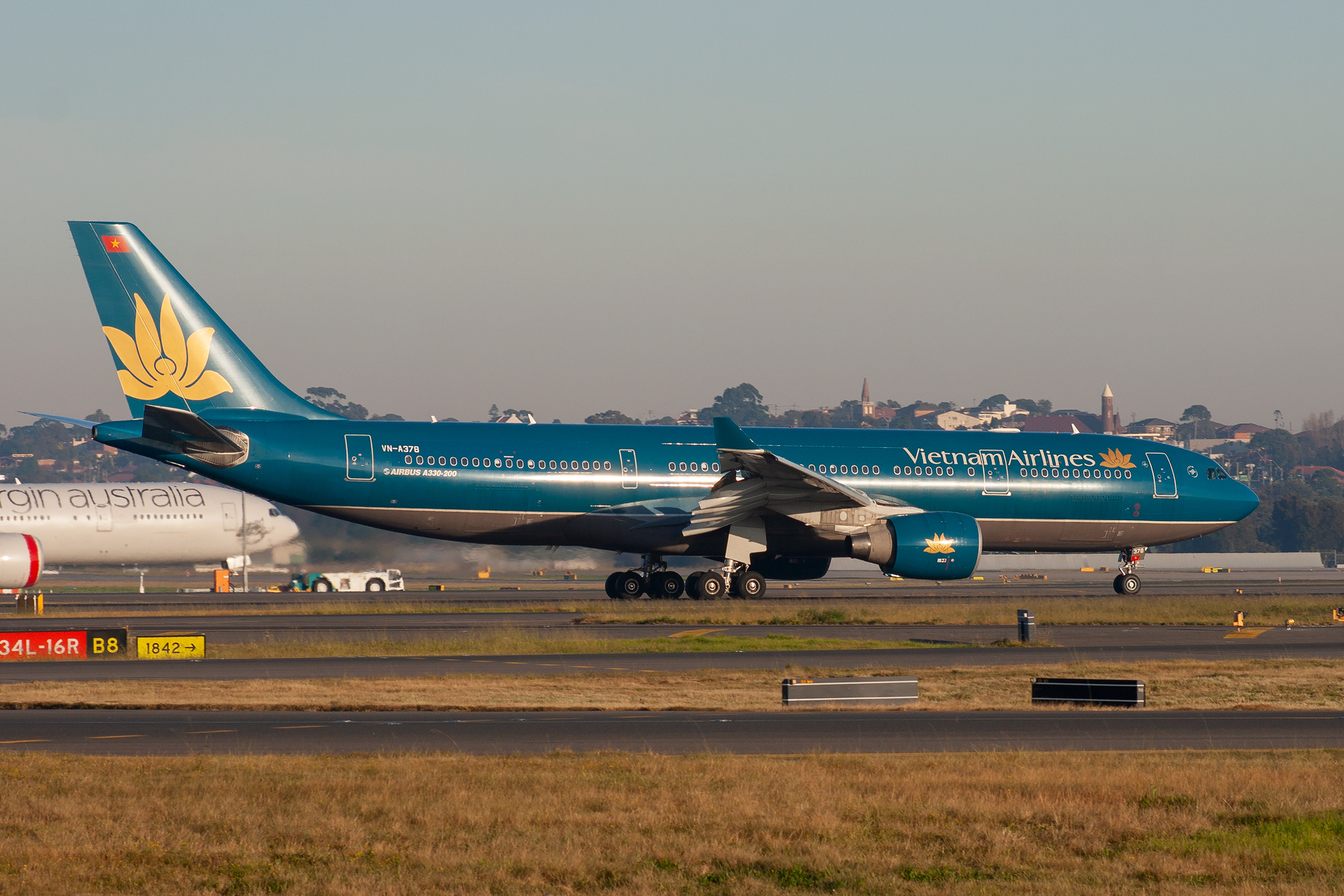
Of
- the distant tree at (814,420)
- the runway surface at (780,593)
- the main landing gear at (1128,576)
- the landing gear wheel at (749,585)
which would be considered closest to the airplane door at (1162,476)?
the main landing gear at (1128,576)

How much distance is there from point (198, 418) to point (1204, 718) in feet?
81.5

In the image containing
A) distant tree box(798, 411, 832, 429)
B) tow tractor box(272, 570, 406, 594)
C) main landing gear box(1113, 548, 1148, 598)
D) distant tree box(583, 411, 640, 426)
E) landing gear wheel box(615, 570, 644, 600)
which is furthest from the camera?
distant tree box(798, 411, 832, 429)

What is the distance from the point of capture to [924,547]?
34656 millimetres

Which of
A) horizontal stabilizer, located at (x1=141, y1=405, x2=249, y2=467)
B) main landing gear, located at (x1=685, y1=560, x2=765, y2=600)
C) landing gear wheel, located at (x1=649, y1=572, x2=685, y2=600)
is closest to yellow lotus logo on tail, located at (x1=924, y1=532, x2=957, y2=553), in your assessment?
main landing gear, located at (x1=685, y1=560, x2=765, y2=600)

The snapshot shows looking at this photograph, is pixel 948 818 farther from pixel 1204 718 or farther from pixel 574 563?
pixel 574 563

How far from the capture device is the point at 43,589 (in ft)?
218

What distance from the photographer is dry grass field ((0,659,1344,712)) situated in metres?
18.1

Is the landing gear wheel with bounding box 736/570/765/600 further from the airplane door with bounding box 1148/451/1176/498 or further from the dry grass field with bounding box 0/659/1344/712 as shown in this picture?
the dry grass field with bounding box 0/659/1344/712

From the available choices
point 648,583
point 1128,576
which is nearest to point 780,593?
point 648,583

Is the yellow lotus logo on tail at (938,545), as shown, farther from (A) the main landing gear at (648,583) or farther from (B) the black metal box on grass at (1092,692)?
(B) the black metal box on grass at (1092,692)

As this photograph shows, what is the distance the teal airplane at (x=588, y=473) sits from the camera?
3456 cm

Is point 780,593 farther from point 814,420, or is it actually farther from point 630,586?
point 814,420

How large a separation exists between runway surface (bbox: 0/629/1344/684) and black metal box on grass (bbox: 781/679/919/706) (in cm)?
392

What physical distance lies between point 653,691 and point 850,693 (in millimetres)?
3060
